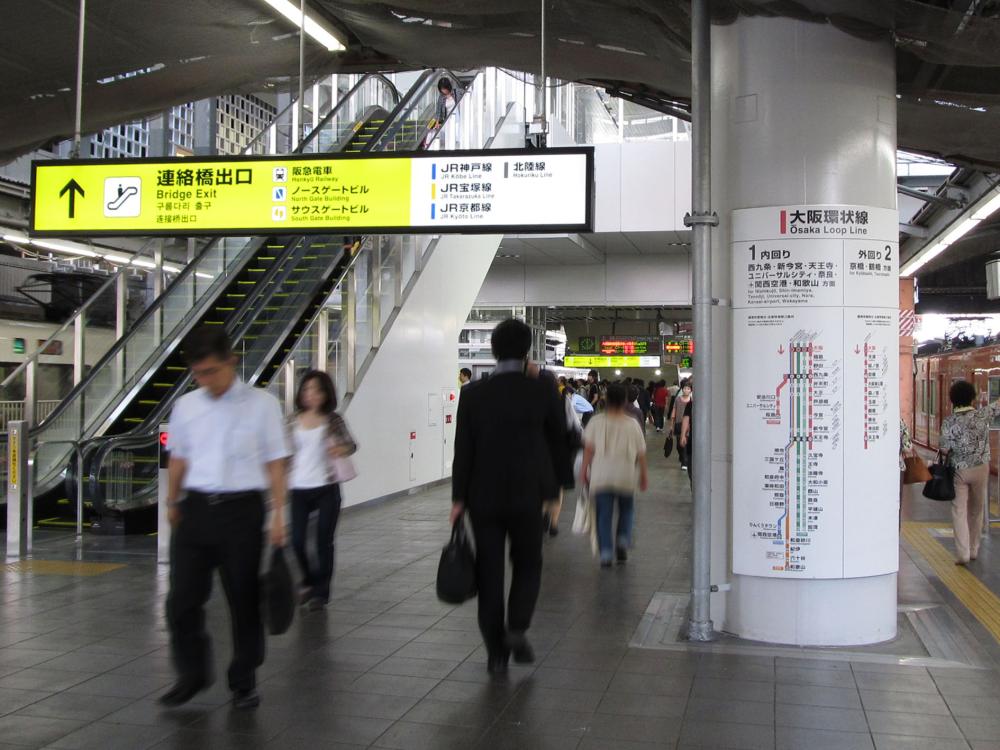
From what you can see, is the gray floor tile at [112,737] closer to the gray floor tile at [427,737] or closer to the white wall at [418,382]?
the gray floor tile at [427,737]

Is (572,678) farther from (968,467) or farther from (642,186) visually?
(642,186)

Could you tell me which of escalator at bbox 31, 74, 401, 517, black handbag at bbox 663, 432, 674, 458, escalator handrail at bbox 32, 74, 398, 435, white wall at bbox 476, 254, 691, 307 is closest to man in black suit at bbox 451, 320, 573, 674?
escalator at bbox 31, 74, 401, 517

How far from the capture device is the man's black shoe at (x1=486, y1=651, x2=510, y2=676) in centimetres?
472

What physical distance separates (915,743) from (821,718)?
1.29 ft

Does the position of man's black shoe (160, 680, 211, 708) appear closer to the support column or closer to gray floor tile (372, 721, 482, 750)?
gray floor tile (372, 721, 482, 750)

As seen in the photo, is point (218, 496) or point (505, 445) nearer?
point (218, 496)

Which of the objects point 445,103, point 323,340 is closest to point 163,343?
point 323,340

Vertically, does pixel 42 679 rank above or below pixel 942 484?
below

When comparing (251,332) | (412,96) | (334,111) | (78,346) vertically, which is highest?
(412,96)

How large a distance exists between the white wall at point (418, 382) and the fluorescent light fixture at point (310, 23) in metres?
4.02

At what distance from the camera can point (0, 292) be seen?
14.4 m

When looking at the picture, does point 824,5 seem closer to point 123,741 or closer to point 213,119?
point 123,741

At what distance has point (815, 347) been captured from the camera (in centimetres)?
527

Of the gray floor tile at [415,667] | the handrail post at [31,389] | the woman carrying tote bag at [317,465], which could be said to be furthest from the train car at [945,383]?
the handrail post at [31,389]
